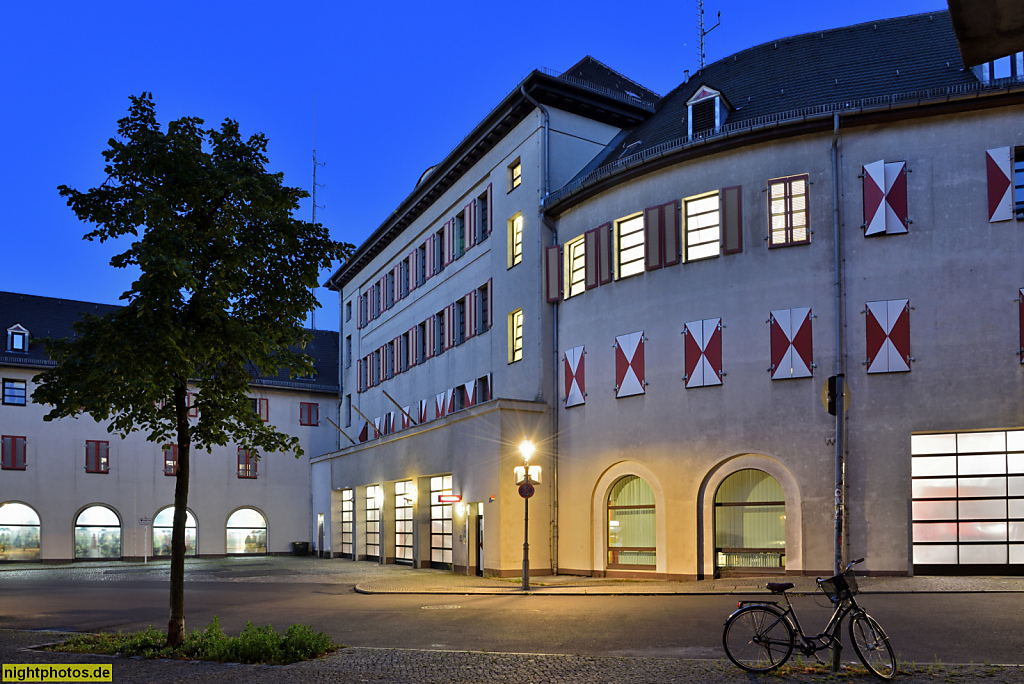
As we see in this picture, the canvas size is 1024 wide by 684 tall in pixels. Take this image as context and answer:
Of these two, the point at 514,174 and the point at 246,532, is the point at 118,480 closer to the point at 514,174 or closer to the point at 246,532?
the point at 246,532

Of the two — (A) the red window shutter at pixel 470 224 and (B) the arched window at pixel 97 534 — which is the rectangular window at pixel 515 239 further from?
(B) the arched window at pixel 97 534

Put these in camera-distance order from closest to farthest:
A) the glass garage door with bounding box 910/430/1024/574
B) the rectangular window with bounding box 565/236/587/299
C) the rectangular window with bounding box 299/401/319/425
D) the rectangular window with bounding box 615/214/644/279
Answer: the glass garage door with bounding box 910/430/1024/574 < the rectangular window with bounding box 615/214/644/279 < the rectangular window with bounding box 565/236/587/299 < the rectangular window with bounding box 299/401/319/425

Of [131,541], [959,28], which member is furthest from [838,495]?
[131,541]

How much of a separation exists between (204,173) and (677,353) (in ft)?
49.8

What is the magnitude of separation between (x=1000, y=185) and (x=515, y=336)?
48.8 feet

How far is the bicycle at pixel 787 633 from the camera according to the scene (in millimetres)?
9375

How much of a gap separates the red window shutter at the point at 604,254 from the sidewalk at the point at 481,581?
816 centimetres

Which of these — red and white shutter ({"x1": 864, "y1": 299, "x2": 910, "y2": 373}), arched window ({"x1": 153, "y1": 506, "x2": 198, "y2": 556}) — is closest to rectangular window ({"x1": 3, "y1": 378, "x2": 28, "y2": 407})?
arched window ({"x1": 153, "y1": 506, "x2": 198, "y2": 556})

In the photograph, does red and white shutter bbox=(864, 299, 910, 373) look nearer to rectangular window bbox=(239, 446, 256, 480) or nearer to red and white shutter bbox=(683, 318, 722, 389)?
red and white shutter bbox=(683, 318, 722, 389)

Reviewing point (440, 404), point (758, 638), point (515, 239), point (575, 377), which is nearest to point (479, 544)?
point (575, 377)

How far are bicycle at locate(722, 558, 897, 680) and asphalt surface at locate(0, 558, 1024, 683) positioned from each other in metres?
0.22

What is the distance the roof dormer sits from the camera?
2581 centimetres

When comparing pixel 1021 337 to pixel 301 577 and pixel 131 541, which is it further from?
pixel 131 541

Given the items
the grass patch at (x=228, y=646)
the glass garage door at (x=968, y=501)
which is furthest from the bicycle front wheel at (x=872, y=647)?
the glass garage door at (x=968, y=501)
